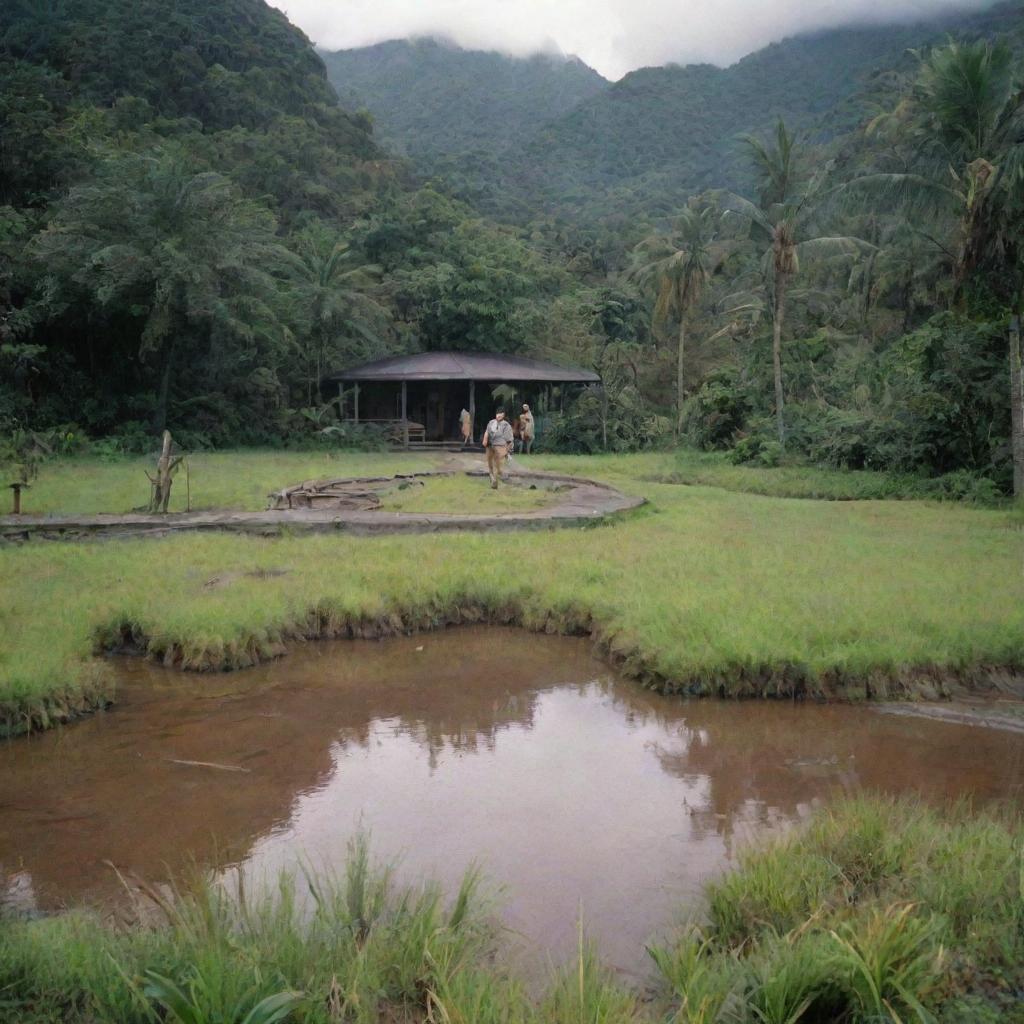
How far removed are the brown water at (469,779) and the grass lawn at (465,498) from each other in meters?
6.42

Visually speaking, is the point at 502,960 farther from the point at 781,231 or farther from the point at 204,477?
the point at 781,231

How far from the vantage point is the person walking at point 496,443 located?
56.3ft

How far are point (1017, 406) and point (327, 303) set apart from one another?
20059 millimetres

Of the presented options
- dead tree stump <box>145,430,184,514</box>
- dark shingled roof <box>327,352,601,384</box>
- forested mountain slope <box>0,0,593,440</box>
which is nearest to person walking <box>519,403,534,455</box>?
dark shingled roof <box>327,352,601,384</box>

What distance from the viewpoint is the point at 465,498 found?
15.5 metres

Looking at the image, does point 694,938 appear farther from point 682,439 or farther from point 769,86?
point 769,86

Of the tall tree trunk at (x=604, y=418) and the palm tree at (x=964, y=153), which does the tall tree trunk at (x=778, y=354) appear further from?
the tall tree trunk at (x=604, y=418)

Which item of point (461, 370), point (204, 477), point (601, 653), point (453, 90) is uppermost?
point (453, 90)

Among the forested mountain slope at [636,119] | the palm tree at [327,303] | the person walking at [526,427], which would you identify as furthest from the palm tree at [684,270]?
the forested mountain slope at [636,119]

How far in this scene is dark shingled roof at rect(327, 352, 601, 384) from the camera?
28.5 metres

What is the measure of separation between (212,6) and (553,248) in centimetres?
2310

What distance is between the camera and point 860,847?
13.3 ft

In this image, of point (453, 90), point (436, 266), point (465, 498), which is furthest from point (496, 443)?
point (453, 90)

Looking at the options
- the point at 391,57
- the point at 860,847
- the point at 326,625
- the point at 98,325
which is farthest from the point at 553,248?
the point at 391,57
